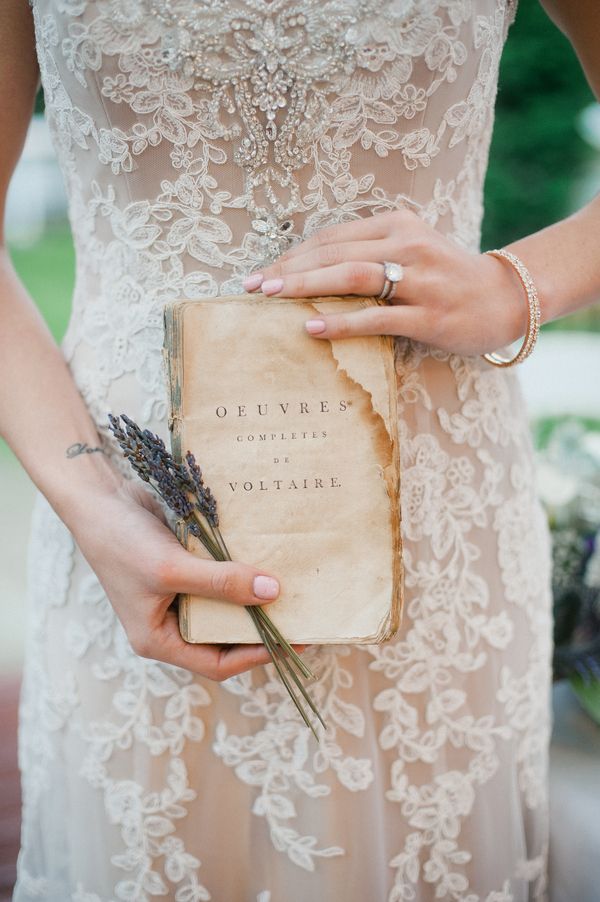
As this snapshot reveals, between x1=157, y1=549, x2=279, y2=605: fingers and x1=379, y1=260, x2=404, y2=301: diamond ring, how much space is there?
333mm

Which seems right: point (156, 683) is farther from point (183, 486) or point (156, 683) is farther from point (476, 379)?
point (476, 379)

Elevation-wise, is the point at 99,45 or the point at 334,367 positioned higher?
the point at 99,45

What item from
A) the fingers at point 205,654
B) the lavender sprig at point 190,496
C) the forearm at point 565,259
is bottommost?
the fingers at point 205,654

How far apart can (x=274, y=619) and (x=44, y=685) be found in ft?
1.51

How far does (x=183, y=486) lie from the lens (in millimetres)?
766

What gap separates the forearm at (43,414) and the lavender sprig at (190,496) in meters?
0.17

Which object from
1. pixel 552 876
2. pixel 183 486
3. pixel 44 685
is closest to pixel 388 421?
pixel 183 486

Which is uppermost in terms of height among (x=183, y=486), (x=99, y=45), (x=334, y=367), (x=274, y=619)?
(x=99, y=45)

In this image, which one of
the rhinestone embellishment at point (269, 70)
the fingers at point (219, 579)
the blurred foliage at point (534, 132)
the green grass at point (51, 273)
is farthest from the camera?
the green grass at point (51, 273)

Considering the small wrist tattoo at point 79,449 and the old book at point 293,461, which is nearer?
the old book at point 293,461

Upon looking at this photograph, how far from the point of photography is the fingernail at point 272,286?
0.80 meters

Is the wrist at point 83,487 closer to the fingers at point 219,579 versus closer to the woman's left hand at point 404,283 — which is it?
the fingers at point 219,579

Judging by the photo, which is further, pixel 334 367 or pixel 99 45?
pixel 99 45

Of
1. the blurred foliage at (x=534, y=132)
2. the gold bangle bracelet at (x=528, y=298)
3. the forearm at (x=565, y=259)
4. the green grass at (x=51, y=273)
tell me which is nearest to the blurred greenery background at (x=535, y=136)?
the blurred foliage at (x=534, y=132)
